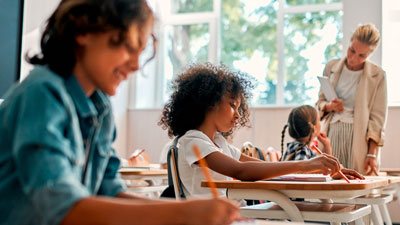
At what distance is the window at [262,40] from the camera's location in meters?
5.75

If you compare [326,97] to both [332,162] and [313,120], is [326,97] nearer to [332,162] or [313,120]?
[313,120]

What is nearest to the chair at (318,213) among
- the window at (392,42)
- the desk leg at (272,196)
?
the desk leg at (272,196)

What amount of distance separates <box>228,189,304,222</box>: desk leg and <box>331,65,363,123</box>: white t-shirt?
2.09 m

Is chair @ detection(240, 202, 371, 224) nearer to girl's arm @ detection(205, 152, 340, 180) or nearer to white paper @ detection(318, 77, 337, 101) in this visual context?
girl's arm @ detection(205, 152, 340, 180)

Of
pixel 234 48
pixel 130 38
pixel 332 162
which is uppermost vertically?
pixel 234 48

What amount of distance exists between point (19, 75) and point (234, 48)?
105 inches

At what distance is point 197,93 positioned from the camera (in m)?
2.22

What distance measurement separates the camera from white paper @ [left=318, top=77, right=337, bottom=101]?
11.7 ft

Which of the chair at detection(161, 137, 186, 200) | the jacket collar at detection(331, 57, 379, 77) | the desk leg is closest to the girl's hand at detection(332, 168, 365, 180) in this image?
the desk leg

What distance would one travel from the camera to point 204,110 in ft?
7.22

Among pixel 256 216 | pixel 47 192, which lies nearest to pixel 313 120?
pixel 256 216

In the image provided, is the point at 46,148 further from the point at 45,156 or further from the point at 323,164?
the point at 323,164

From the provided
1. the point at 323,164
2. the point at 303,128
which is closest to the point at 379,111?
the point at 303,128

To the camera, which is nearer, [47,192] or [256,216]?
[47,192]
